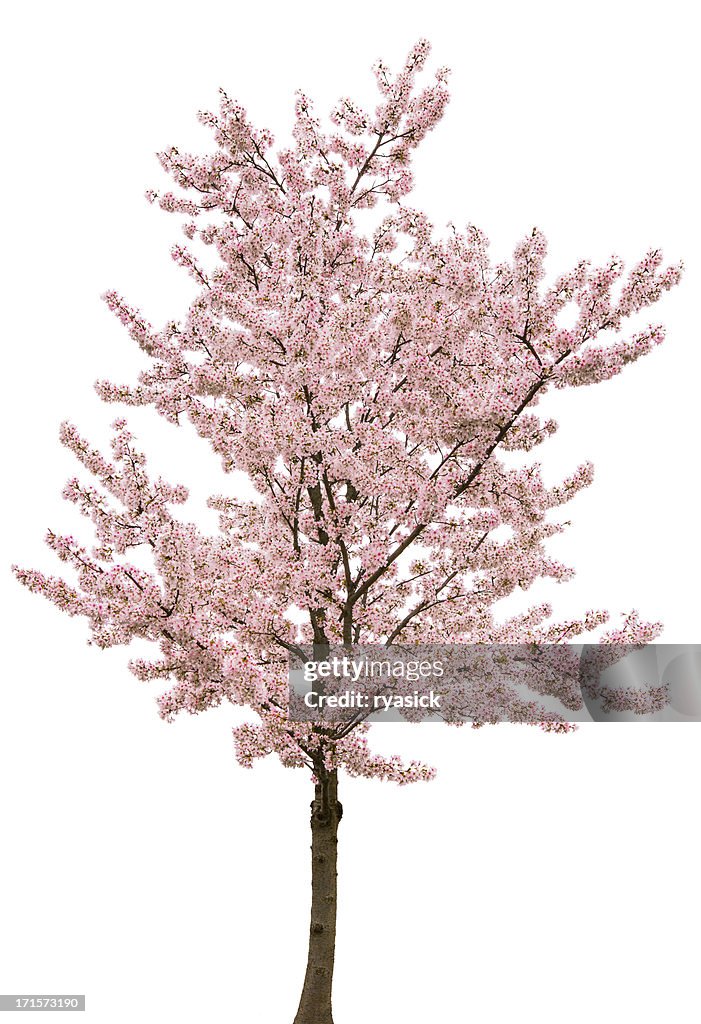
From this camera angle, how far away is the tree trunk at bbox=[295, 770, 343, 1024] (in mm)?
9922

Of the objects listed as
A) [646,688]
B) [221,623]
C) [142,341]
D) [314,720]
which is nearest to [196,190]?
[142,341]

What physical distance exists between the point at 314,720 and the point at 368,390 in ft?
10.2

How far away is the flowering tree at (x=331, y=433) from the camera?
8.83m

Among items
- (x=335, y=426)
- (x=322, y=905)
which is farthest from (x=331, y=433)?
(x=322, y=905)

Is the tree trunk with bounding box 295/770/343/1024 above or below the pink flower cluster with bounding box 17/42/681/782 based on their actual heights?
below

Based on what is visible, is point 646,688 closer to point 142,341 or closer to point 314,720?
point 314,720

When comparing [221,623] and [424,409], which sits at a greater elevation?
[424,409]

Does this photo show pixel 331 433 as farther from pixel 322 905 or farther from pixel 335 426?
pixel 322 905

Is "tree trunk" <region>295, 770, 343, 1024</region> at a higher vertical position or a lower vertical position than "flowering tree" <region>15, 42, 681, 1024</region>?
lower

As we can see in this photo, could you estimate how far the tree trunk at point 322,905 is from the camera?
32.6 ft

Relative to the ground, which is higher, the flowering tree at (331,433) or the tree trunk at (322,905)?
the flowering tree at (331,433)

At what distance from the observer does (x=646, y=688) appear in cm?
1008

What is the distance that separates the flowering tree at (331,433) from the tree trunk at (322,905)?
21 mm

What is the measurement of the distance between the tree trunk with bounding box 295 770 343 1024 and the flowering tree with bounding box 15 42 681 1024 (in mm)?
21
